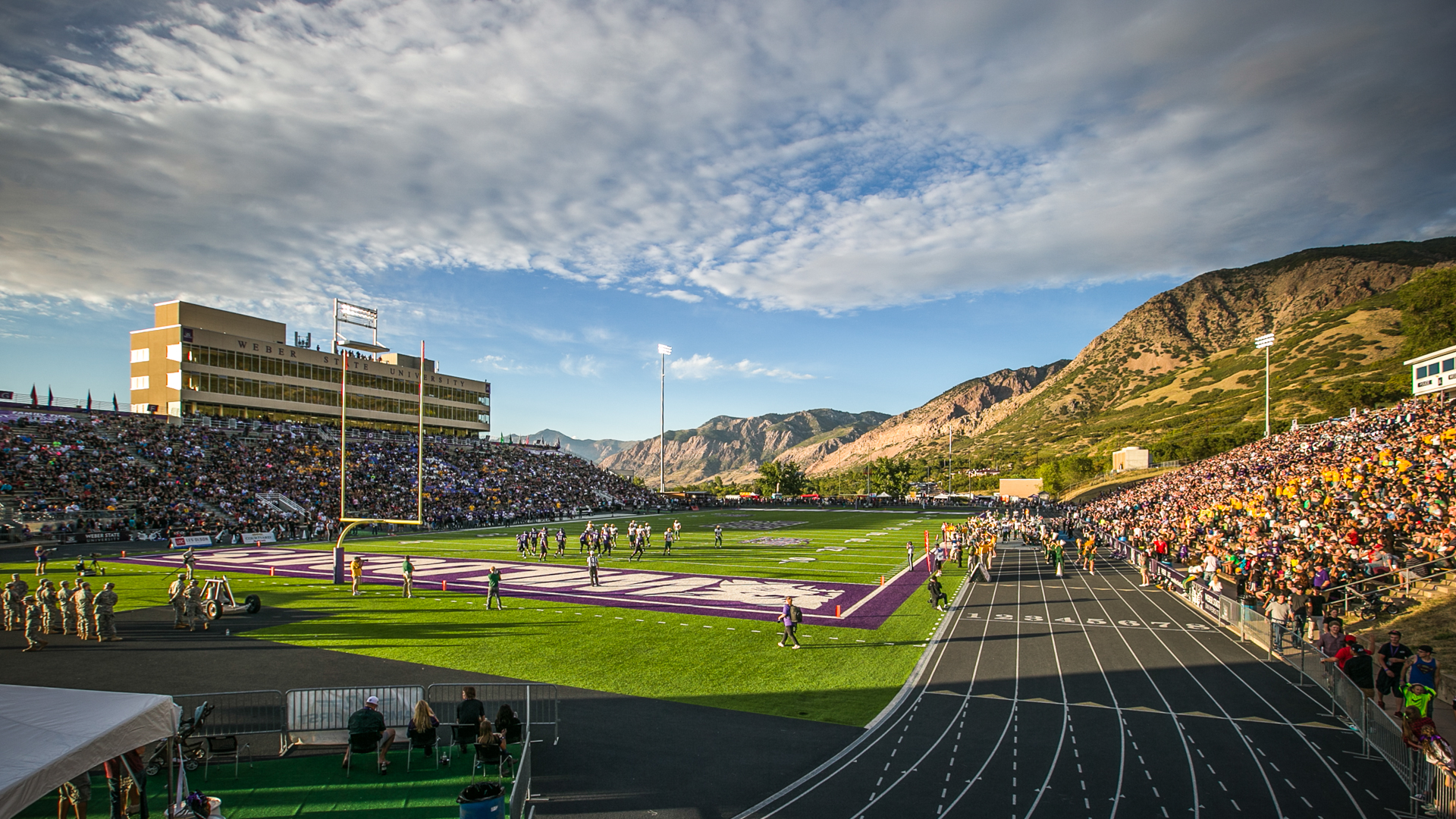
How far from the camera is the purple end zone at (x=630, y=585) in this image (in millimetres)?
22016

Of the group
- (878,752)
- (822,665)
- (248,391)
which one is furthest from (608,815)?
(248,391)

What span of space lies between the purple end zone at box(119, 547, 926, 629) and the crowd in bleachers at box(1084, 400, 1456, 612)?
11506 millimetres

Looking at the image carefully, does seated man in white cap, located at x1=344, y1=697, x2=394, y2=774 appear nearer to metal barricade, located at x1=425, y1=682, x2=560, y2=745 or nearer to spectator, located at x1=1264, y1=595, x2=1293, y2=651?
metal barricade, located at x1=425, y1=682, x2=560, y2=745

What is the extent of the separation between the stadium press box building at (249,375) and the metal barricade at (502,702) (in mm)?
51656

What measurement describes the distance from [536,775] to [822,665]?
7.61 metres

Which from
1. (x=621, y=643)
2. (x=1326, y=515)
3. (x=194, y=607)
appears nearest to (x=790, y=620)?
(x=621, y=643)

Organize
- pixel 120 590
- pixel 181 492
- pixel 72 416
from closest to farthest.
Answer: pixel 120 590, pixel 181 492, pixel 72 416

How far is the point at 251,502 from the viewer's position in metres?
47.2

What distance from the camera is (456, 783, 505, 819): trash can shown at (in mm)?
7164

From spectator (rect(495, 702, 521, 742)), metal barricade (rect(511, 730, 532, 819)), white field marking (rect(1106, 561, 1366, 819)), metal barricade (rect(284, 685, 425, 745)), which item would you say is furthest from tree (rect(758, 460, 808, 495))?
metal barricade (rect(511, 730, 532, 819))

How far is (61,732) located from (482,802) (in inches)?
155

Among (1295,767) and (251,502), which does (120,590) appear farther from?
(1295,767)

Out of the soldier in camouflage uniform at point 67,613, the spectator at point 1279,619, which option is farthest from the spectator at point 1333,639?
the soldier in camouflage uniform at point 67,613

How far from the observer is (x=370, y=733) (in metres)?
10.1
